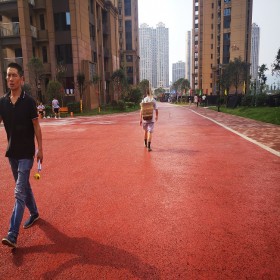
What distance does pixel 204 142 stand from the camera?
32.0 ft

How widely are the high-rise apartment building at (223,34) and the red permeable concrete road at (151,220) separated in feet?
198

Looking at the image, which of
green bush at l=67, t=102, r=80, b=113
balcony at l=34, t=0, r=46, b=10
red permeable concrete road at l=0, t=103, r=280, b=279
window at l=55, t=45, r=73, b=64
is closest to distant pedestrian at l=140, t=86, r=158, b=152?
red permeable concrete road at l=0, t=103, r=280, b=279

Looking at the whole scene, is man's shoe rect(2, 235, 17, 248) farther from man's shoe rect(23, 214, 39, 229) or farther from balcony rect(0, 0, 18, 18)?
balcony rect(0, 0, 18, 18)

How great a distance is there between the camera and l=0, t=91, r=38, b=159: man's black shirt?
322 cm

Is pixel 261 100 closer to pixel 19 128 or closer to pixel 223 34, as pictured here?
pixel 19 128

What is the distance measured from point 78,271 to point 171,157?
5.02 meters

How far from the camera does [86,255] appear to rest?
9.81ft

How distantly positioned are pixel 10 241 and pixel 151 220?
71.7 inches

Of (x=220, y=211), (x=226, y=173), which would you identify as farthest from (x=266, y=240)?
(x=226, y=173)

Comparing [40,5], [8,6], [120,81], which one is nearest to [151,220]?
[8,6]

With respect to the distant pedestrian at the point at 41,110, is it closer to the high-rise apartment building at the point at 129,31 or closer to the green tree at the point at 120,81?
the green tree at the point at 120,81

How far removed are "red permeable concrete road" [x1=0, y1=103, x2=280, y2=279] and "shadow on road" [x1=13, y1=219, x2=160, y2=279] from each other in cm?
1

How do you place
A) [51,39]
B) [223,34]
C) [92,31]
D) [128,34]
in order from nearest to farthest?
[51,39] → [92,31] → [223,34] → [128,34]

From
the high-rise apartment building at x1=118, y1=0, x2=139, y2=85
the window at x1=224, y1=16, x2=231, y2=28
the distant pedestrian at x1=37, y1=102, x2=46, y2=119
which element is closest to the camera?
the distant pedestrian at x1=37, y1=102, x2=46, y2=119
